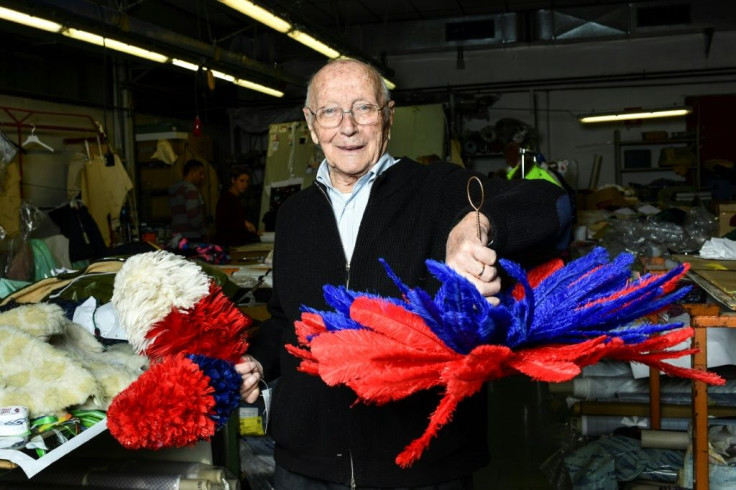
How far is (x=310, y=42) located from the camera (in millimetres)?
6914

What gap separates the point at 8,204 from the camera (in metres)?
5.95

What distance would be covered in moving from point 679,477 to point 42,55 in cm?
787

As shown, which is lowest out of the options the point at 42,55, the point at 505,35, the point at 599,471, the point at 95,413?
the point at 599,471

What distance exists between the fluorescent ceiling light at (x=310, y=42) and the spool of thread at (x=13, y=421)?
4.78 m

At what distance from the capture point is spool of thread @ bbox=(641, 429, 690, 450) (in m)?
3.24

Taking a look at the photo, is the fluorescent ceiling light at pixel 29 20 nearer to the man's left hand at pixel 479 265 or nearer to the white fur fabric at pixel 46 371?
the white fur fabric at pixel 46 371

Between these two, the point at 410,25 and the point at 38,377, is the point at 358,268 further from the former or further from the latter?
the point at 410,25

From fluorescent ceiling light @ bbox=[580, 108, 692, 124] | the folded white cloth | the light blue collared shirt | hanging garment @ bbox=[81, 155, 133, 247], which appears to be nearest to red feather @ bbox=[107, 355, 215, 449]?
the light blue collared shirt

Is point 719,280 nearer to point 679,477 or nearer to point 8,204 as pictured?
point 679,477

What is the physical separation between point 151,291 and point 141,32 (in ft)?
15.8

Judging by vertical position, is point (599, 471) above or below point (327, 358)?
Answer: below

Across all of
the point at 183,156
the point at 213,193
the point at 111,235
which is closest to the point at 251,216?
the point at 213,193

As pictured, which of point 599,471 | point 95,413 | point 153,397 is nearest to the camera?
point 153,397

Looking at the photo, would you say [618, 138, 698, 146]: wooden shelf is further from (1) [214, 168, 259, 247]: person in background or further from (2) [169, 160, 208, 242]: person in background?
(2) [169, 160, 208, 242]: person in background
